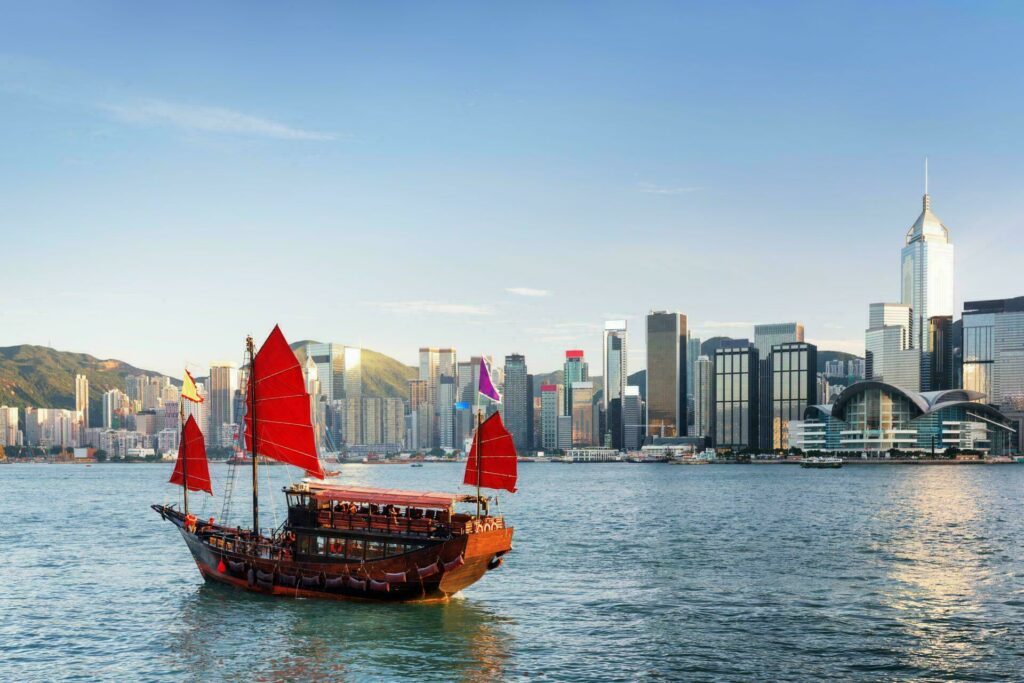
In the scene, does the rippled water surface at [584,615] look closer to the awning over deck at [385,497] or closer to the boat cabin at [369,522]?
the boat cabin at [369,522]

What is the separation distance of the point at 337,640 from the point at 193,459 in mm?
20922

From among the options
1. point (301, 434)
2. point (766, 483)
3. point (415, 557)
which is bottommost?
point (766, 483)

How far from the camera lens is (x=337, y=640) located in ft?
117

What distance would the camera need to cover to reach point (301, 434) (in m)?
46.5

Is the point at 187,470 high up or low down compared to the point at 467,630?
up

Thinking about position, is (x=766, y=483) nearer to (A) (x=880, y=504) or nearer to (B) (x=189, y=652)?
(A) (x=880, y=504)

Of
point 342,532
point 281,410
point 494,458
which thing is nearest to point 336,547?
point 342,532

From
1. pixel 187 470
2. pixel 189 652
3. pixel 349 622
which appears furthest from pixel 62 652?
pixel 187 470

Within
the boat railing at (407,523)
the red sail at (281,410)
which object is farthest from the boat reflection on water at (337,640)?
the red sail at (281,410)

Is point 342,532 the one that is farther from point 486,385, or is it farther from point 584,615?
point 584,615

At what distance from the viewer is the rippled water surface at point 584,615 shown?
32719 mm

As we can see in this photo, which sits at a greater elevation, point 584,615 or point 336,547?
point 336,547

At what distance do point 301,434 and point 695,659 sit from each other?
2115cm

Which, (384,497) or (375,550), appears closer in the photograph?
(375,550)
